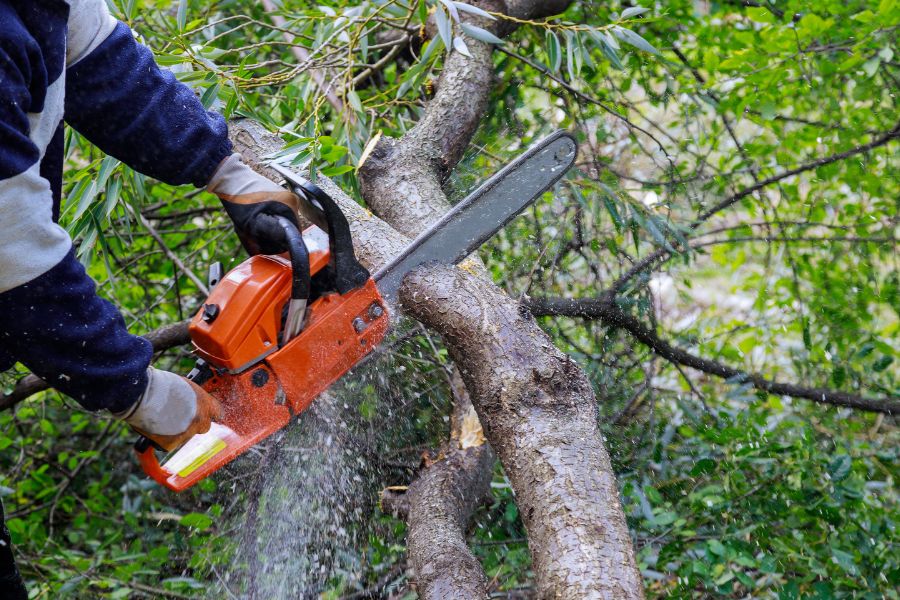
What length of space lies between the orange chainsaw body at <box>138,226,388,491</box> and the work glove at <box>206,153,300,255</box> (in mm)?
59

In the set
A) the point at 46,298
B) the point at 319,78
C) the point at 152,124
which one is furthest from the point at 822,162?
the point at 46,298

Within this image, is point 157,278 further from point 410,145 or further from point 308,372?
point 308,372

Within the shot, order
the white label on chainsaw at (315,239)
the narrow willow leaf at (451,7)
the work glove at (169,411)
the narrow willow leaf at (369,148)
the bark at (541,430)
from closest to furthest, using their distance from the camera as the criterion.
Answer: the bark at (541,430) → the work glove at (169,411) → the white label on chainsaw at (315,239) → the narrow willow leaf at (451,7) → the narrow willow leaf at (369,148)

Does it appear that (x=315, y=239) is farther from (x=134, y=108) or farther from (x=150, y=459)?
(x=150, y=459)

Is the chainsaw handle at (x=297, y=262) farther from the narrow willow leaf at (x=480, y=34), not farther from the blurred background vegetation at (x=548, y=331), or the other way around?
the narrow willow leaf at (x=480, y=34)

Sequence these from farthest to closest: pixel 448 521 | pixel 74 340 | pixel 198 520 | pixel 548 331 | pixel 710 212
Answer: pixel 710 212 < pixel 548 331 < pixel 198 520 < pixel 448 521 < pixel 74 340

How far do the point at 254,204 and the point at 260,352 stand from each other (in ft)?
1.24

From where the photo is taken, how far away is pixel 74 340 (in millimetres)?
1594

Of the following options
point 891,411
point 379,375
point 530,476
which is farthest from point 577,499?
point 891,411

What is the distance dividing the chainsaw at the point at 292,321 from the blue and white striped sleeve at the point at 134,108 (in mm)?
228

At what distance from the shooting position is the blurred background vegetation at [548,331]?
2.50 meters

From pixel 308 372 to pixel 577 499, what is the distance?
2.58 feet

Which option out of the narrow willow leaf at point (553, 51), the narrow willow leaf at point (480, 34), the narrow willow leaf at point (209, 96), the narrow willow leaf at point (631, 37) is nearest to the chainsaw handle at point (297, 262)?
the narrow willow leaf at point (209, 96)

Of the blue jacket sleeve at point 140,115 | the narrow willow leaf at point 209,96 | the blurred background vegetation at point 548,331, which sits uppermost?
the blue jacket sleeve at point 140,115
